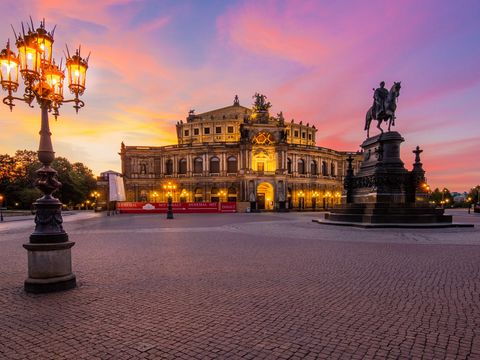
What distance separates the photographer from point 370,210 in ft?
68.5

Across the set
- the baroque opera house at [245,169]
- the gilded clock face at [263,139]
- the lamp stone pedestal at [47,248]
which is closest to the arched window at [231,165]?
the baroque opera house at [245,169]

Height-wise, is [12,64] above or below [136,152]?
below

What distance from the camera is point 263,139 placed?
6681cm

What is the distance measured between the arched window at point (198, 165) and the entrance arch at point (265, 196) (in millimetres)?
13550

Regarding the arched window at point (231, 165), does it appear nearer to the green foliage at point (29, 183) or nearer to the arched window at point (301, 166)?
the arched window at point (301, 166)

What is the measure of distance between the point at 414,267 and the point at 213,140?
72305mm

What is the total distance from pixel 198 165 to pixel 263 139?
609 inches

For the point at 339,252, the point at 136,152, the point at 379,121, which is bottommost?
the point at 339,252

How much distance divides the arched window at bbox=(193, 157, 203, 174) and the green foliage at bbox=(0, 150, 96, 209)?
26.8 meters

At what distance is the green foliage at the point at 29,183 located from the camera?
62.2m

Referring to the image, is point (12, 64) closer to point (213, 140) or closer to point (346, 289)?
point (346, 289)

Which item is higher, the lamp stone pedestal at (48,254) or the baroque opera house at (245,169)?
the baroque opera house at (245,169)

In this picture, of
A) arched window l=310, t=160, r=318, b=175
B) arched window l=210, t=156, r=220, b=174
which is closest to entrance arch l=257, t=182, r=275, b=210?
arched window l=210, t=156, r=220, b=174

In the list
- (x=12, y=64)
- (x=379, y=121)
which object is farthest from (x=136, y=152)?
(x=12, y=64)
